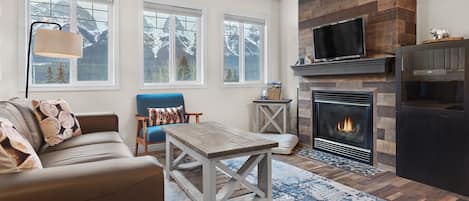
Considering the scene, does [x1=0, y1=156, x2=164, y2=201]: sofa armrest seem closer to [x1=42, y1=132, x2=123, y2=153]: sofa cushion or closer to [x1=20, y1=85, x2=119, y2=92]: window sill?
[x1=42, y1=132, x2=123, y2=153]: sofa cushion

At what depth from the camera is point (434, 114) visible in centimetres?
266

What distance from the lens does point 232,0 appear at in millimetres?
4832

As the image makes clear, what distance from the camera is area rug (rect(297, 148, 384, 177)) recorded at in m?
3.23

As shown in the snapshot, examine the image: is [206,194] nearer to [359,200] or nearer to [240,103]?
[359,200]

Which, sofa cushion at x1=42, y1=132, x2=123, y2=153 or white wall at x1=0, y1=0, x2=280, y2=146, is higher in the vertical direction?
white wall at x1=0, y1=0, x2=280, y2=146

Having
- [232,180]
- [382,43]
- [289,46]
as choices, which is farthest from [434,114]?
[289,46]

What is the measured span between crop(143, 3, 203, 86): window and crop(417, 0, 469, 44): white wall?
2998 mm

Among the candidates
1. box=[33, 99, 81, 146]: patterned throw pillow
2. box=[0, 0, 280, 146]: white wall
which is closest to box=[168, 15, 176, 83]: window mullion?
box=[0, 0, 280, 146]: white wall

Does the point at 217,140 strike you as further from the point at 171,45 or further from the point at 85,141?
the point at 171,45

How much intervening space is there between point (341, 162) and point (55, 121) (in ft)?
10.4

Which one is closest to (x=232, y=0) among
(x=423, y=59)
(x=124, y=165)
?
(x=423, y=59)

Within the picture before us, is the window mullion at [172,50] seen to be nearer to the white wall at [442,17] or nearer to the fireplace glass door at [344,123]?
the fireplace glass door at [344,123]

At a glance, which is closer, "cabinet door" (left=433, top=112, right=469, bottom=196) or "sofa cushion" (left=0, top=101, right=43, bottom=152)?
"sofa cushion" (left=0, top=101, right=43, bottom=152)

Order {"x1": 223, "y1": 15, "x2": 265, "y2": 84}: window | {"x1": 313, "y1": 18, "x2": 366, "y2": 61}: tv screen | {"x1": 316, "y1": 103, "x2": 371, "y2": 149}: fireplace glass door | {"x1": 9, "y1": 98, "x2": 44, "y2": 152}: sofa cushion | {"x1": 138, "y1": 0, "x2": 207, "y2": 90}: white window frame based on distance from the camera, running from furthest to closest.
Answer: {"x1": 223, "y1": 15, "x2": 265, "y2": 84}: window < {"x1": 138, "y1": 0, "x2": 207, "y2": 90}: white window frame < {"x1": 316, "y1": 103, "x2": 371, "y2": 149}: fireplace glass door < {"x1": 313, "y1": 18, "x2": 366, "y2": 61}: tv screen < {"x1": 9, "y1": 98, "x2": 44, "y2": 152}: sofa cushion
